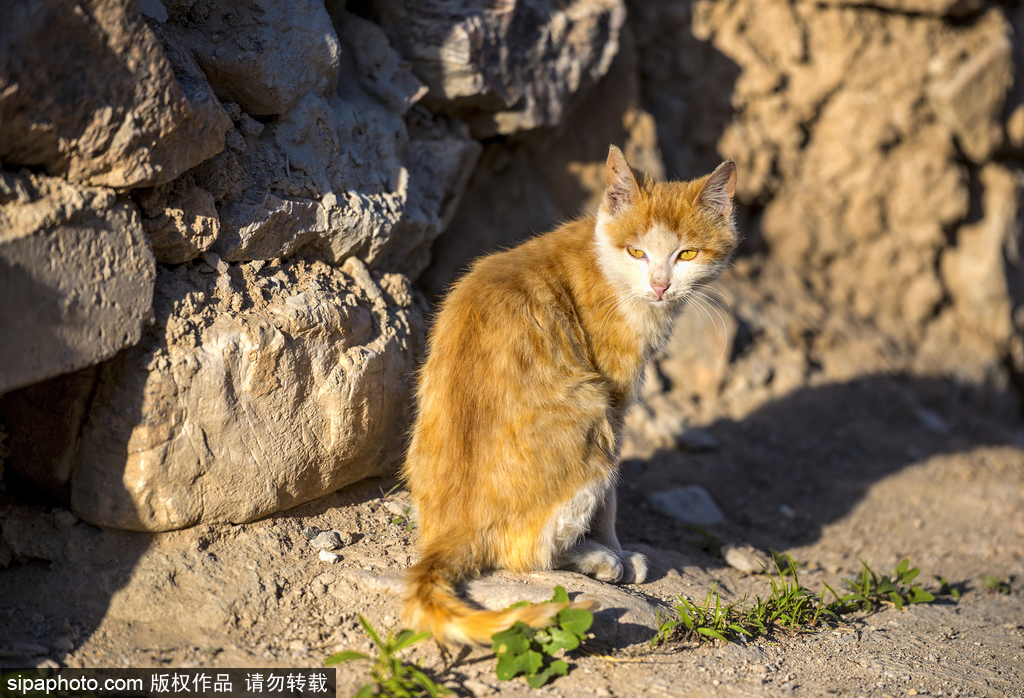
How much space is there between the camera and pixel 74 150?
8.08 feet

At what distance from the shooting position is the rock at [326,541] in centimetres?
310

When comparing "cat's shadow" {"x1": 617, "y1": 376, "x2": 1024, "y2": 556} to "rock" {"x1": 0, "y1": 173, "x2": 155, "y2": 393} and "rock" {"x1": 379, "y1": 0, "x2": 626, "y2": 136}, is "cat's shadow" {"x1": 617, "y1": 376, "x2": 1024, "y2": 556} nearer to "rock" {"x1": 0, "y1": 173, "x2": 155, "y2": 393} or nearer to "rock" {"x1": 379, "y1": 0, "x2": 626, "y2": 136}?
"rock" {"x1": 379, "y1": 0, "x2": 626, "y2": 136}

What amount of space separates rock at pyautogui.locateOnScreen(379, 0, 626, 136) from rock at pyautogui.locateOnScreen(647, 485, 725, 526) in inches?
104

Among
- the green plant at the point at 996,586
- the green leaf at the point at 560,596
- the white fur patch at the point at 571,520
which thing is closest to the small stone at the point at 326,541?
the white fur patch at the point at 571,520

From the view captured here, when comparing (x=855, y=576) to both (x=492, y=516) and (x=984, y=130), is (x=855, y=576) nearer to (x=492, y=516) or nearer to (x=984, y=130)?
(x=492, y=516)

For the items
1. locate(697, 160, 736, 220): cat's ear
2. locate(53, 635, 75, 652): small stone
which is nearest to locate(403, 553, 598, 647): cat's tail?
locate(53, 635, 75, 652): small stone

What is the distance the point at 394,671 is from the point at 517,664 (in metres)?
0.43

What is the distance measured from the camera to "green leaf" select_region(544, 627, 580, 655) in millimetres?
2557

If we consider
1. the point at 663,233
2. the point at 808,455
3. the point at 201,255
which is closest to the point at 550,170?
the point at 663,233

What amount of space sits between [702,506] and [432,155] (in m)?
2.81

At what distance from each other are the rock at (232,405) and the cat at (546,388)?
353mm

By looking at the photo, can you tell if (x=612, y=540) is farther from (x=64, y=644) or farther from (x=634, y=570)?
(x=64, y=644)

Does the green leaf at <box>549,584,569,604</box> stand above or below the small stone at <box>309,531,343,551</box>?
above

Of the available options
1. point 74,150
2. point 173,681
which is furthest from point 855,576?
point 74,150
